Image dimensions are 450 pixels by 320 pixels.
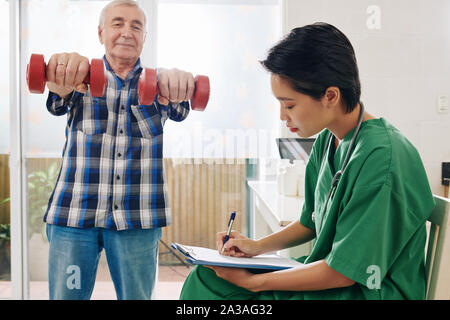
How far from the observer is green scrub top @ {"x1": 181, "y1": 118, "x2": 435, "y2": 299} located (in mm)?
749

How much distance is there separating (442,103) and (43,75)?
1.91 meters

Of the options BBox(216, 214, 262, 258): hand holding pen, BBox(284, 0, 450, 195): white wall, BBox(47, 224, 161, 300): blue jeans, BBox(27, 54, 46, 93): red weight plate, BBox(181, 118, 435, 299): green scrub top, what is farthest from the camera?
BBox(284, 0, 450, 195): white wall

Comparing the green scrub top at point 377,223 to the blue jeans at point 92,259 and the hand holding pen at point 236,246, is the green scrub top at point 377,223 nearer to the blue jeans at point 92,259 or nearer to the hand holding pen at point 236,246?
the hand holding pen at point 236,246

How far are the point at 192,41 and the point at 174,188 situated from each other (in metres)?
0.74

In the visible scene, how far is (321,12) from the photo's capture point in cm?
200

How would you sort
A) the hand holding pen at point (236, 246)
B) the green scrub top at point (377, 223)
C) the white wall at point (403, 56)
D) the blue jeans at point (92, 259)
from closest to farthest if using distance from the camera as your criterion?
the green scrub top at point (377, 223) → the hand holding pen at point (236, 246) → the blue jeans at point (92, 259) → the white wall at point (403, 56)

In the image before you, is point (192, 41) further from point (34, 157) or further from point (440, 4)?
point (440, 4)

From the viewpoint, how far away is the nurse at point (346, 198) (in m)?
0.75

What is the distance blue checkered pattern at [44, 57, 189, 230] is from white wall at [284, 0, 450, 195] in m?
0.96

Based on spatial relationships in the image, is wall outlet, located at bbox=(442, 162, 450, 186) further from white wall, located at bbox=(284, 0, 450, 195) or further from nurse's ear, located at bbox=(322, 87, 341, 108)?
nurse's ear, located at bbox=(322, 87, 341, 108)

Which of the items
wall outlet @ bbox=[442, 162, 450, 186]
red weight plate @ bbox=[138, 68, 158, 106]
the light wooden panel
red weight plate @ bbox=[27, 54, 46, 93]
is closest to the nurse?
red weight plate @ bbox=[138, 68, 158, 106]

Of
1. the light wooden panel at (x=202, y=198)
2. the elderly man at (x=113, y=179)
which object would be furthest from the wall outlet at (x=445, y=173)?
the elderly man at (x=113, y=179)

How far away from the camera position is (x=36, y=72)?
861 millimetres
